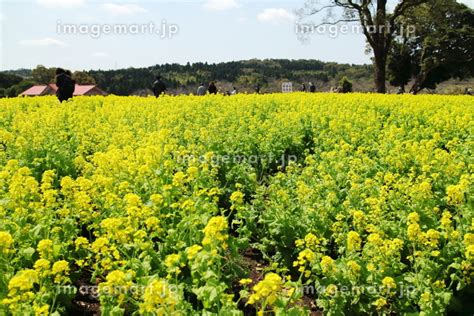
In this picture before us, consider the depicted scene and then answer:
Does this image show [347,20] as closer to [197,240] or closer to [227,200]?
[227,200]

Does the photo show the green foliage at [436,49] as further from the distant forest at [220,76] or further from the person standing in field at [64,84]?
the distant forest at [220,76]

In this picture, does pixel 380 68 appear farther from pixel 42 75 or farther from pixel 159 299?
pixel 42 75

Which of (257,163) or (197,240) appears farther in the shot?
(257,163)

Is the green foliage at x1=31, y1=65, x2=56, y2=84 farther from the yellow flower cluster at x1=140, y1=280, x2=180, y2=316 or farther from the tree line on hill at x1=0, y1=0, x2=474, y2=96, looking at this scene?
the yellow flower cluster at x1=140, y1=280, x2=180, y2=316

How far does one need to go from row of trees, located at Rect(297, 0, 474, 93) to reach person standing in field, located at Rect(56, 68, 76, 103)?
20901mm

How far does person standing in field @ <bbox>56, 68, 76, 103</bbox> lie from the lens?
19281 millimetres

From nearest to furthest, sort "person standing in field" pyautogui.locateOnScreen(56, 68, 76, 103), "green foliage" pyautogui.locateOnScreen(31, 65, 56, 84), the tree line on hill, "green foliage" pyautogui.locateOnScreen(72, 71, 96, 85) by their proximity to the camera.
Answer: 1. "person standing in field" pyautogui.locateOnScreen(56, 68, 76, 103)
2. the tree line on hill
3. "green foliage" pyautogui.locateOnScreen(72, 71, 96, 85)
4. "green foliage" pyautogui.locateOnScreen(31, 65, 56, 84)

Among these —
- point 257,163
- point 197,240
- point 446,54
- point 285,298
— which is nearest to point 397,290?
point 285,298

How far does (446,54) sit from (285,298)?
57042 millimetres

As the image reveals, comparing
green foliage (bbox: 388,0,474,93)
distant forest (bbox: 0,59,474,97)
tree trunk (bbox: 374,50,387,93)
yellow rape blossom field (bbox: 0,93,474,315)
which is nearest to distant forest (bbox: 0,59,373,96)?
distant forest (bbox: 0,59,474,97)

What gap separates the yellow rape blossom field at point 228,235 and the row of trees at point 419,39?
25.7 meters

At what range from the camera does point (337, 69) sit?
159250 millimetres

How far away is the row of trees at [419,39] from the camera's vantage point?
3378 cm

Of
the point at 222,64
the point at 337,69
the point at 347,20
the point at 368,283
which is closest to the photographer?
the point at 368,283
